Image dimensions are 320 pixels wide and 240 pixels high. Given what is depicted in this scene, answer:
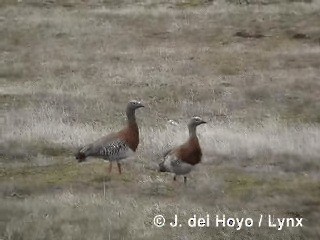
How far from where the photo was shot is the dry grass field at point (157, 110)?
1000 cm

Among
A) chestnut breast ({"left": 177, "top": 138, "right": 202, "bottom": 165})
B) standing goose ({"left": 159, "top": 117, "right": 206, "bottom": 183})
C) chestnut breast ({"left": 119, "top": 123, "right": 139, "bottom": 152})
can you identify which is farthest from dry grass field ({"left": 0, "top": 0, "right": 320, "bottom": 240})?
chestnut breast ({"left": 119, "top": 123, "right": 139, "bottom": 152})

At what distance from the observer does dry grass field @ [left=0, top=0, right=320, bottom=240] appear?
394 inches

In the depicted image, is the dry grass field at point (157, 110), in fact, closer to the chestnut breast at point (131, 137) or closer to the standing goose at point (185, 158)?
the standing goose at point (185, 158)

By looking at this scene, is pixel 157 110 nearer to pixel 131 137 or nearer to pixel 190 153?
pixel 131 137

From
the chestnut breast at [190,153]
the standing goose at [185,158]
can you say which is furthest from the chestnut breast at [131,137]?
the chestnut breast at [190,153]

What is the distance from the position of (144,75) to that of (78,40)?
8.53m

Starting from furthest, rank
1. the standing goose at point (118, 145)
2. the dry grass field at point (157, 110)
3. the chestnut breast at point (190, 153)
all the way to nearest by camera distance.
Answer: the standing goose at point (118, 145) → the chestnut breast at point (190, 153) → the dry grass field at point (157, 110)

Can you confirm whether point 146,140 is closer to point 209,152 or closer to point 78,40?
point 209,152

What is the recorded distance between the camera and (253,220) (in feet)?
31.7

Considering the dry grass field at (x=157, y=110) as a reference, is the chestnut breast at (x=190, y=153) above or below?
above

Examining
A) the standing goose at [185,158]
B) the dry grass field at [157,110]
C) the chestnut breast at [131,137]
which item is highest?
the chestnut breast at [131,137]

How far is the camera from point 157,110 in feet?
68.6

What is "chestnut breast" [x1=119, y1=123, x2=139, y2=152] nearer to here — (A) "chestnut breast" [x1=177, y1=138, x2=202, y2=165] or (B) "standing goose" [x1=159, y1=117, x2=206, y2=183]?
(B) "standing goose" [x1=159, y1=117, x2=206, y2=183]

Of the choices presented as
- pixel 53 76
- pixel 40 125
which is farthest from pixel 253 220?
pixel 53 76
